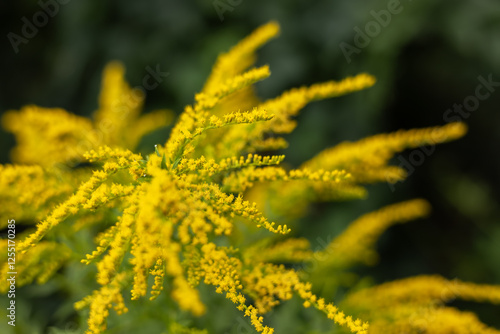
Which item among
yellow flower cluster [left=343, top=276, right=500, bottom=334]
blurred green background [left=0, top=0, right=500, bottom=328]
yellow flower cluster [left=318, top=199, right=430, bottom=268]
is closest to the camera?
yellow flower cluster [left=343, top=276, right=500, bottom=334]

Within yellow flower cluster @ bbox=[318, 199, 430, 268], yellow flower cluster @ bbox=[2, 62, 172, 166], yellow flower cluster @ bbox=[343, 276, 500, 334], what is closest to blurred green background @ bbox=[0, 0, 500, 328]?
yellow flower cluster @ bbox=[2, 62, 172, 166]

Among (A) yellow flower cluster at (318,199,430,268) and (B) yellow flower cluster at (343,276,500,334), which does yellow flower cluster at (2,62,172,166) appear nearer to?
(A) yellow flower cluster at (318,199,430,268)

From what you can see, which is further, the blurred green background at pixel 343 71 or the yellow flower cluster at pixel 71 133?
the blurred green background at pixel 343 71

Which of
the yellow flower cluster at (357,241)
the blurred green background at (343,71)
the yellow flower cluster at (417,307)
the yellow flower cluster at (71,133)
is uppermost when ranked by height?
the blurred green background at (343,71)

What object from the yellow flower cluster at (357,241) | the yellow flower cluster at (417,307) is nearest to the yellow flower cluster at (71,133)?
the yellow flower cluster at (357,241)

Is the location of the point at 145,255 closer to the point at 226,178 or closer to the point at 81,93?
the point at 226,178

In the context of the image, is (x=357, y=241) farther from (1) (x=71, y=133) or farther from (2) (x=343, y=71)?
(2) (x=343, y=71)

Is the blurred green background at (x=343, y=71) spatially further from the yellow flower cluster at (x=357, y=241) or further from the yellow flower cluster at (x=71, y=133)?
the yellow flower cluster at (x=357, y=241)

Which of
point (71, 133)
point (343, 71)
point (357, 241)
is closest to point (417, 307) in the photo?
point (357, 241)
